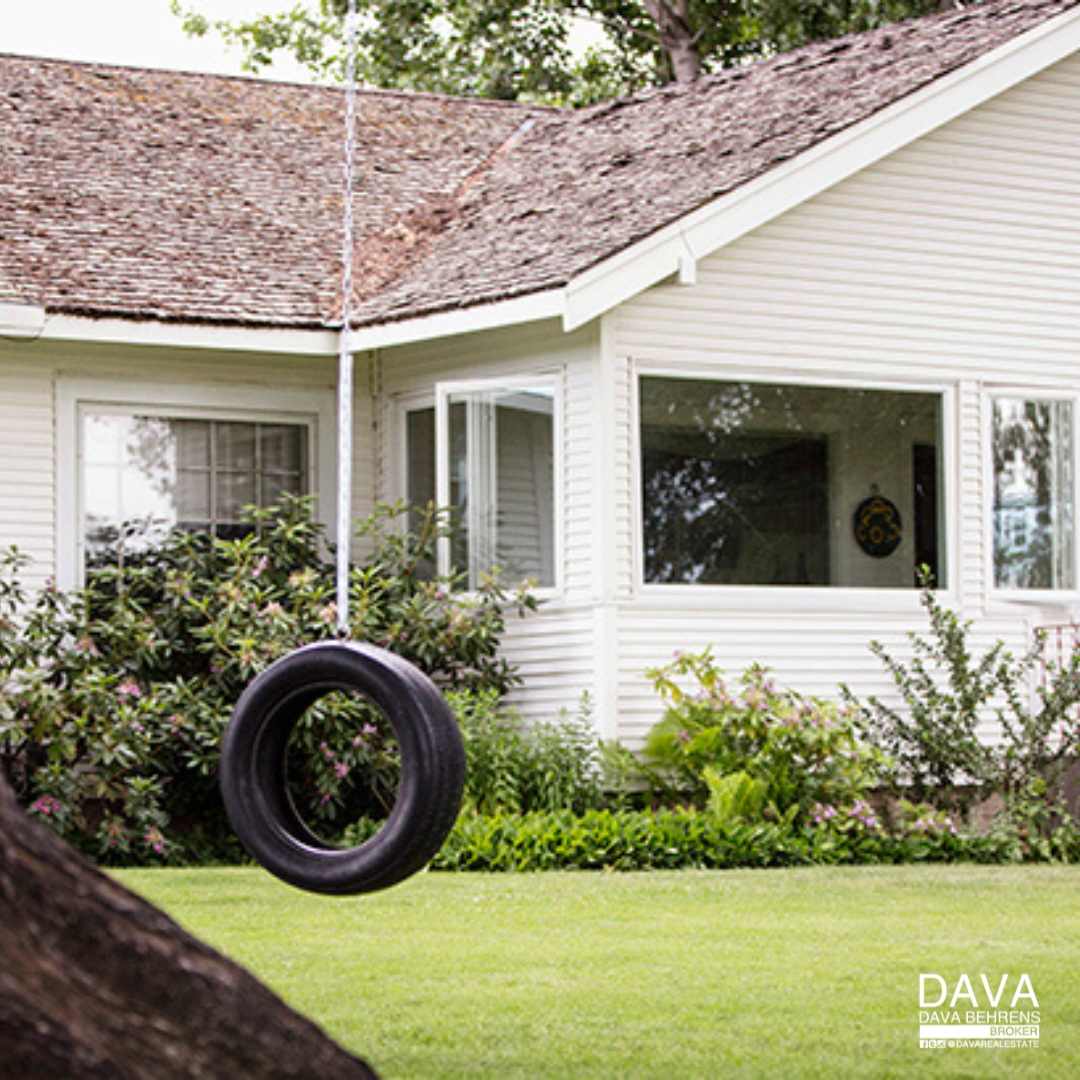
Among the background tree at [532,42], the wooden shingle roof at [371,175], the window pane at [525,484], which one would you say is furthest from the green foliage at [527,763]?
the background tree at [532,42]

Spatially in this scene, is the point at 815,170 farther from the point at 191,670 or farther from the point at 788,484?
the point at 191,670

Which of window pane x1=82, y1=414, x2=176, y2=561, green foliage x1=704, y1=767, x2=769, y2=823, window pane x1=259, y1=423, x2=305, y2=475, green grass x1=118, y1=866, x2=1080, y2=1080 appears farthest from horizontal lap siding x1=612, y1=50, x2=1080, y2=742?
window pane x1=82, y1=414, x2=176, y2=561

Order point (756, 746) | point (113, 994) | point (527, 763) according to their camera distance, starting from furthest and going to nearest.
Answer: point (756, 746), point (527, 763), point (113, 994)

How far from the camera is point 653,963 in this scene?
6941 mm

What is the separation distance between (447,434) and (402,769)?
271 inches

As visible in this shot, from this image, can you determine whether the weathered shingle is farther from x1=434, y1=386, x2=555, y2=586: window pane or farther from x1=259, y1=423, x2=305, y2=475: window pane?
x1=434, y1=386, x2=555, y2=586: window pane

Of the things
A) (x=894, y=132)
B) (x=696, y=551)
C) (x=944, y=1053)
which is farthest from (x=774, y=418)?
(x=944, y=1053)

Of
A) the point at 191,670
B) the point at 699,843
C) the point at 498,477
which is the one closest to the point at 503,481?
the point at 498,477

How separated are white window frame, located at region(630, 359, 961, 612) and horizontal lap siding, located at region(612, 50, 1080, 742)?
2 cm

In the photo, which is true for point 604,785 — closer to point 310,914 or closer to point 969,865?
point 969,865

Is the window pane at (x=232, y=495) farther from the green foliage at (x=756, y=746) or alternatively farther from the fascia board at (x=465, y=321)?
the green foliage at (x=756, y=746)

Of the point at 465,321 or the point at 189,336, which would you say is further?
the point at 189,336

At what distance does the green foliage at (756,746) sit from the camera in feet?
38.0

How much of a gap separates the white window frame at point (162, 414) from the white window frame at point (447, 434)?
1.50 ft
